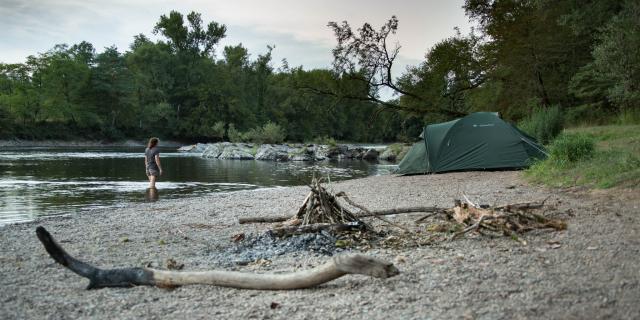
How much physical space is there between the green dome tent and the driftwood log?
45.1ft

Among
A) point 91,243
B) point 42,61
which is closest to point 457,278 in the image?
point 91,243

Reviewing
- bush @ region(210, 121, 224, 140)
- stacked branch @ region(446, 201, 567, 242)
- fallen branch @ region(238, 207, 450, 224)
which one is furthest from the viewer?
bush @ region(210, 121, 224, 140)

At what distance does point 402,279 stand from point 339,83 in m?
23.0

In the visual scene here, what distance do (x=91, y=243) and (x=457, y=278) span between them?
6460 mm

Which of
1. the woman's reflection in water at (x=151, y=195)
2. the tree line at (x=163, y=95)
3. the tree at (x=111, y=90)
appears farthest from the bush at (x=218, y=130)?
the woman's reflection in water at (x=151, y=195)

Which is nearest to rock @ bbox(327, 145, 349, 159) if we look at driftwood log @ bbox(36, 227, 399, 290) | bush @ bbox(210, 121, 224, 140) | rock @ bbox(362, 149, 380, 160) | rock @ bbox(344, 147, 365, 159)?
rock @ bbox(344, 147, 365, 159)

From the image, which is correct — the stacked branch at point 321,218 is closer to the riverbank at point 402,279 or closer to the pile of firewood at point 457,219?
the pile of firewood at point 457,219

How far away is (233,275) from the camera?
5371mm

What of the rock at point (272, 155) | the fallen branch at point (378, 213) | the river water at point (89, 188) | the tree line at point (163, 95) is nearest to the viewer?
the fallen branch at point (378, 213)

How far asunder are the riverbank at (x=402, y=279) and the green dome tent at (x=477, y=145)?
8.46 meters

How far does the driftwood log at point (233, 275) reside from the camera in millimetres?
5160

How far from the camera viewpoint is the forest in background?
22.7m

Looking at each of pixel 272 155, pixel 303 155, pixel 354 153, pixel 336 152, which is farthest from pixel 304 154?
pixel 354 153

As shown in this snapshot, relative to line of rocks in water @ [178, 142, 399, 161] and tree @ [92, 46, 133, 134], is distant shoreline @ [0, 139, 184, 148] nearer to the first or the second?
tree @ [92, 46, 133, 134]
